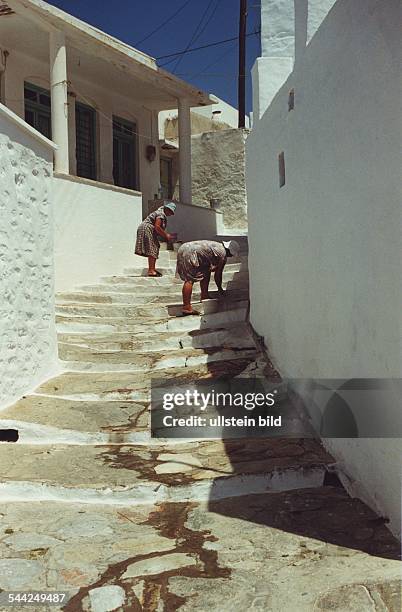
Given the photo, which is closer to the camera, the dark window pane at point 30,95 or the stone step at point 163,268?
the stone step at point 163,268

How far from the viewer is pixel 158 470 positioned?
4461 millimetres

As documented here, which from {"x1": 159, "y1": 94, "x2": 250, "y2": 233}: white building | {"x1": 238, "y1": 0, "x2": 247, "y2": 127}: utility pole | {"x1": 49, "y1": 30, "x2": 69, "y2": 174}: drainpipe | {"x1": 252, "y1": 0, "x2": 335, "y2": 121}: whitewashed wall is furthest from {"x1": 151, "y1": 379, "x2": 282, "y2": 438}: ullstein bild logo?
{"x1": 238, "y1": 0, "x2": 247, "y2": 127}: utility pole

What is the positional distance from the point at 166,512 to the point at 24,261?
300cm

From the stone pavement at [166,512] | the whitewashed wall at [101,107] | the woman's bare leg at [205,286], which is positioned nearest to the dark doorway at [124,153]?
the whitewashed wall at [101,107]

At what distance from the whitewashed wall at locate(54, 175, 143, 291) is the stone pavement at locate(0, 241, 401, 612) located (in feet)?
10.4

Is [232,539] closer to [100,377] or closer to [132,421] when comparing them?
[132,421]

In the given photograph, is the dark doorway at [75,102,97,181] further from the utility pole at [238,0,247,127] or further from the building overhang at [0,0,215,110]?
the utility pole at [238,0,247,127]

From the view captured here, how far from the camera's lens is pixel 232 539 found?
3441mm

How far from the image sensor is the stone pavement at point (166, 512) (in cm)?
289

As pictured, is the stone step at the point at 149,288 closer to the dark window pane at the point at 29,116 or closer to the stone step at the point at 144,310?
the stone step at the point at 144,310

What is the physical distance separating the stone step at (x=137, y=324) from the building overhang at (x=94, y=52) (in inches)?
195

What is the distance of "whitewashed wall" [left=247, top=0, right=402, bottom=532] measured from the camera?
3277 mm

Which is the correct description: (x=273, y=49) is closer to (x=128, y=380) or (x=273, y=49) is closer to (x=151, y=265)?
(x=128, y=380)

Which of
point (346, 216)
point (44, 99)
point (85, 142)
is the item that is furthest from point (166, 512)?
point (85, 142)
